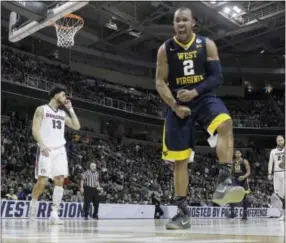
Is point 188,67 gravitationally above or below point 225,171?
above

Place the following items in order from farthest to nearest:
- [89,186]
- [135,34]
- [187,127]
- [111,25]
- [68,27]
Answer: [135,34], [111,25], [68,27], [89,186], [187,127]

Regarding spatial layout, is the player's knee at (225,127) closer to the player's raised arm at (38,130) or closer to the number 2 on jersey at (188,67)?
the number 2 on jersey at (188,67)

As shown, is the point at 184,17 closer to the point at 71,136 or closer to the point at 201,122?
the point at 201,122

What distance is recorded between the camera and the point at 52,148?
699cm

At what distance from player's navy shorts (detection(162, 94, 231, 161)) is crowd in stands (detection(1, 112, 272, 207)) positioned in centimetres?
1044

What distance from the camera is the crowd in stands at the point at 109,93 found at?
2530 cm

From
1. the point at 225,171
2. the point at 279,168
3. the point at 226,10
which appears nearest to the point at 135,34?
the point at 226,10

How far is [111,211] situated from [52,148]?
919 centimetres

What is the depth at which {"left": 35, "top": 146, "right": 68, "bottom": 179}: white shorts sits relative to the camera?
22.1ft

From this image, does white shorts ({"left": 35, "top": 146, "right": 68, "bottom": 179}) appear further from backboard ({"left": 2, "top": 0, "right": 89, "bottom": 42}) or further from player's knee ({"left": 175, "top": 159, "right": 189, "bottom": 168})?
backboard ({"left": 2, "top": 0, "right": 89, "bottom": 42})

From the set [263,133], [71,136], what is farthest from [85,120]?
[263,133]

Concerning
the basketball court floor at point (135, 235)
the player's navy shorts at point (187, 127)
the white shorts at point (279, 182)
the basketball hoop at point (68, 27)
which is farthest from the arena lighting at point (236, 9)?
the player's navy shorts at point (187, 127)

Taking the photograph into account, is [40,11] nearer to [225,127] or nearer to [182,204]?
[182,204]

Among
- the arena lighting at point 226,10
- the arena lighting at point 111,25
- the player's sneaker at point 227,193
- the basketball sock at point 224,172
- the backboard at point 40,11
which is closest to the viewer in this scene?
the player's sneaker at point 227,193
